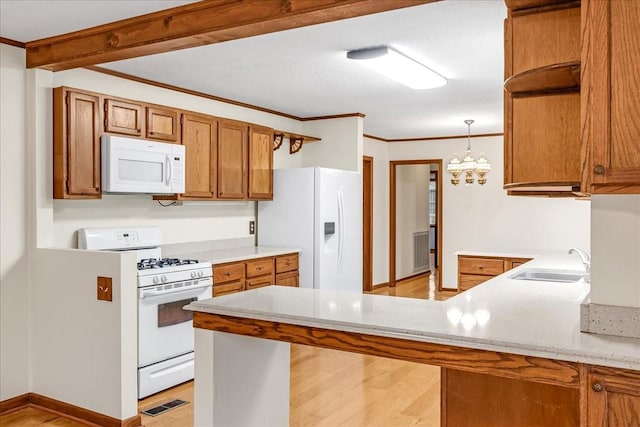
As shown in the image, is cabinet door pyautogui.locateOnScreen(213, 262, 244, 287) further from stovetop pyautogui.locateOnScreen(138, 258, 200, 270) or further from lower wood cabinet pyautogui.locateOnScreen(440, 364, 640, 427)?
lower wood cabinet pyautogui.locateOnScreen(440, 364, 640, 427)

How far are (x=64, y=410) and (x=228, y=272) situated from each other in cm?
153

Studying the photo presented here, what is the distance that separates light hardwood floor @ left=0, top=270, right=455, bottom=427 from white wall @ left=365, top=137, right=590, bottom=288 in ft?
10.4

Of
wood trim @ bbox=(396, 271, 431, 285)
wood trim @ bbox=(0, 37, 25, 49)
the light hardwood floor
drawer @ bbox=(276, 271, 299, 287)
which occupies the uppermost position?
wood trim @ bbox=(0, 37, 25, 49)

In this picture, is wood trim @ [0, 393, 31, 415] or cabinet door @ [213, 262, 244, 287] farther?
cabinet door @ [213, 262, 244, 287]

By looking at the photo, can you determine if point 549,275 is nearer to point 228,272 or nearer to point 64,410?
point 228,272

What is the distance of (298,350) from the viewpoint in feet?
15.7

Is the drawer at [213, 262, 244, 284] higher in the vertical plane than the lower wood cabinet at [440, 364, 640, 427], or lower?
higher

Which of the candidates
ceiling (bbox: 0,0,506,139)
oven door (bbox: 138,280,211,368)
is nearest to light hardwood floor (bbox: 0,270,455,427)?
oven door (bbox: 138,280,211,368)

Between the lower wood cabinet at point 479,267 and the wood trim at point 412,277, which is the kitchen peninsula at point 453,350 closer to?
the lower wood cabinet at point 479,267

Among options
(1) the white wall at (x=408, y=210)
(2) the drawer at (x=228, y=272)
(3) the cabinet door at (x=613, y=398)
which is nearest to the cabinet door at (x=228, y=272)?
(2) the drawer at (x=228, y=272)

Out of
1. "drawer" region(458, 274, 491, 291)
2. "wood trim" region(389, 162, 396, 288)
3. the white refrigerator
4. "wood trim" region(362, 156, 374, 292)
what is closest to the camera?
the white refrigerator

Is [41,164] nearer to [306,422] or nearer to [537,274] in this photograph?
[306,422]

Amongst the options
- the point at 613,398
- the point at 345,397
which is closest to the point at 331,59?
the point at 345,397

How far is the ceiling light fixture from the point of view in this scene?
3.54 metres
